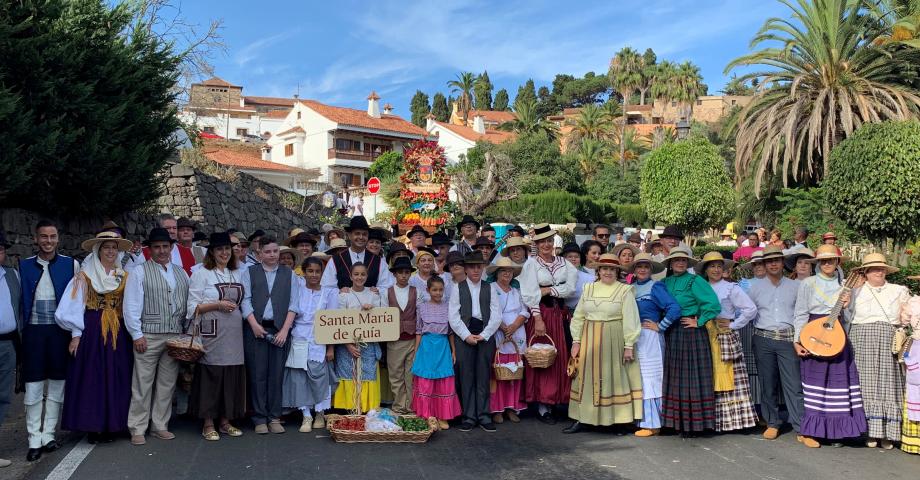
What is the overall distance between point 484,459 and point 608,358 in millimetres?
1767

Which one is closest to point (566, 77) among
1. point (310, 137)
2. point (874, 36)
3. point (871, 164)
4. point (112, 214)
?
point (310, 137)

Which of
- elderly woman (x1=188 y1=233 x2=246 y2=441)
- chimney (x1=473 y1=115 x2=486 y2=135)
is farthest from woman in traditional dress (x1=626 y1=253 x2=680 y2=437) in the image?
chimney (x1=473 y1=115 x2=486 y2=135)

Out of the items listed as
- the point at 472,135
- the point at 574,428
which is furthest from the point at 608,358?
the point at 472,135

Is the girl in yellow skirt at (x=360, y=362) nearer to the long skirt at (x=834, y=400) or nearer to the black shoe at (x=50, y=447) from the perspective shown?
the black shoe at (x=50, y=447)

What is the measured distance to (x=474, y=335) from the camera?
738 cm

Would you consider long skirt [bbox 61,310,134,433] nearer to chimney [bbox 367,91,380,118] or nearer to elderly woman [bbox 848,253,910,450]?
elderly woman [bbox 848,253,910,450]

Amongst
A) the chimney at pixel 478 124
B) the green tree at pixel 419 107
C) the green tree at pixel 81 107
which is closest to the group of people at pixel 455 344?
the green tree at pixel 81 107

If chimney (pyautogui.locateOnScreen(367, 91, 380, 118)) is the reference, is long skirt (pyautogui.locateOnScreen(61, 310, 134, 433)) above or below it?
below

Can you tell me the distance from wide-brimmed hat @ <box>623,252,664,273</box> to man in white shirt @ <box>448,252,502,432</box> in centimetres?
153

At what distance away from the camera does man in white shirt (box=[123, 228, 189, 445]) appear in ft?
21.3

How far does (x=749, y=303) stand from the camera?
285 inches

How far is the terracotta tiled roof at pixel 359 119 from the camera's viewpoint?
52625 millimetres

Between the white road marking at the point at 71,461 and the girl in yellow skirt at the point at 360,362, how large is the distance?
2276 millimetres

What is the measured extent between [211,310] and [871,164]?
585 inches
